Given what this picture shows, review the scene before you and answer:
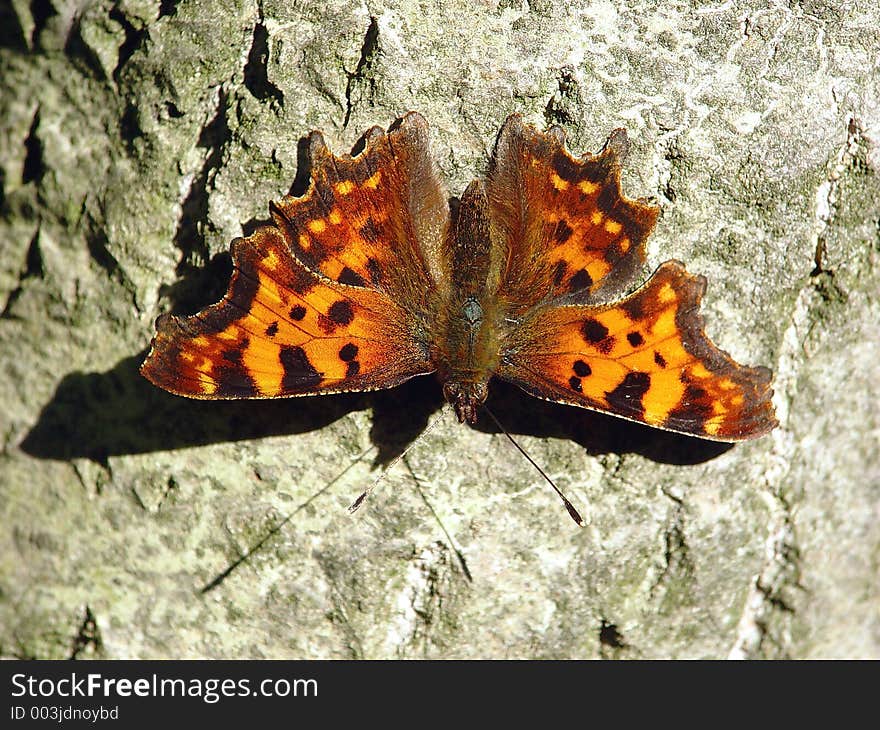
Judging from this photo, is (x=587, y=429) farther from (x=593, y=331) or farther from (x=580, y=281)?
(x=580, y=281)

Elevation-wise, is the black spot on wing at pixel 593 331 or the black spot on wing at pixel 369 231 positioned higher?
the black spot on wing at pixel 369 231

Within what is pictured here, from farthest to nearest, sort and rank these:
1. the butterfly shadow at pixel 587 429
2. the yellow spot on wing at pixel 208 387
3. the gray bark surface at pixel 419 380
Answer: the butterfly shadow at pixel 587 429 < the gray bark surface at pixel 419 380 < the yellow spot on wing at pixel 208 387

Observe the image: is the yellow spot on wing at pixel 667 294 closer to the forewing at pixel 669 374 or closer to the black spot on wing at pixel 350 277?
the forewing at pixel 669 374

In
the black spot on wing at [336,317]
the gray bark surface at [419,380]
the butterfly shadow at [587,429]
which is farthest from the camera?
the butterfly shadow at [587,429]

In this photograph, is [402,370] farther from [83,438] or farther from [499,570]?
[83,438]

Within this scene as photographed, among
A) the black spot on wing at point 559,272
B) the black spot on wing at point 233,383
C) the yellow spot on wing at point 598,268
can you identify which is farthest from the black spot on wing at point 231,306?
the yellow spot on wing at point 598,268

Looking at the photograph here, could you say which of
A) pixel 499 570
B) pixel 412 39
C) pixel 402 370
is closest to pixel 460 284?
pixel 402 370

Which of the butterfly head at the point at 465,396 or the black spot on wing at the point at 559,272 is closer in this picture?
the butterfly head at the point at 465,396

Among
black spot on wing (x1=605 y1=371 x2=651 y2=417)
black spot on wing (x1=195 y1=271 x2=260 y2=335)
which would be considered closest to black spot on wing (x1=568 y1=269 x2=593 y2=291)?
black spot on wing (x1=605 y1=371 x2=651 y2=417)
